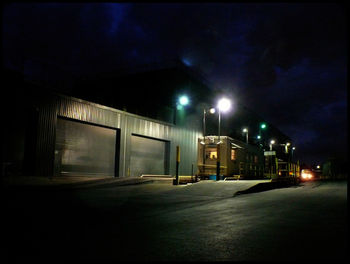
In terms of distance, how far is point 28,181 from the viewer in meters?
17.2

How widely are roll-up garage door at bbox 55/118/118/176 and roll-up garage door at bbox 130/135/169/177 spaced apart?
2454 mm

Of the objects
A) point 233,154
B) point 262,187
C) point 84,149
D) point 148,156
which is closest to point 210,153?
point 233,154

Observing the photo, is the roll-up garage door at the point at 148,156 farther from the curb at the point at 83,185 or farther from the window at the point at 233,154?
the window at the point at 233,154

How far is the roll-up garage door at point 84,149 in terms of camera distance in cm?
2120

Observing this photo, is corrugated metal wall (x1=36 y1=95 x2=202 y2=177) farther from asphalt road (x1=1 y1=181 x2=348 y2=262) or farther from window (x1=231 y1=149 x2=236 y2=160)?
asphalt road (x1=1 y1=181 x2=348 y2=262)

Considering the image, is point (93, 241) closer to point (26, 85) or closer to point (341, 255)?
point (341, 255)

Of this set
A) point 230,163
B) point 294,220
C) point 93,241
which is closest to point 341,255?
point 294,220

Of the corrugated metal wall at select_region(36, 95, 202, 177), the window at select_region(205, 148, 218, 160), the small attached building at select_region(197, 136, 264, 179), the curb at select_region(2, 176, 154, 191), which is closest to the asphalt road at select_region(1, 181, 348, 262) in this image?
the curb at select_region(2, 176, 154, 191)

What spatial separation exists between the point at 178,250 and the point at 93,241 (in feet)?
5.19

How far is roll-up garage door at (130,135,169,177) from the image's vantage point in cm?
2786

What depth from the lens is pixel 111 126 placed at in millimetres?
24844

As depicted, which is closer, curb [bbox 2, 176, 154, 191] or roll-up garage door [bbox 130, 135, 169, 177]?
curb [bbox 2, 176, 154, 191]

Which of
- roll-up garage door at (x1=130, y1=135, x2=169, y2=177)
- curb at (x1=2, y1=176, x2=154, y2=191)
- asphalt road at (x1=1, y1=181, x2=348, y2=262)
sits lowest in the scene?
asphalt road at (x1=1, y1=181, x2=348, y2=262)

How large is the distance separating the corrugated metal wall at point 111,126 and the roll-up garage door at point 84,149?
1.97ft
